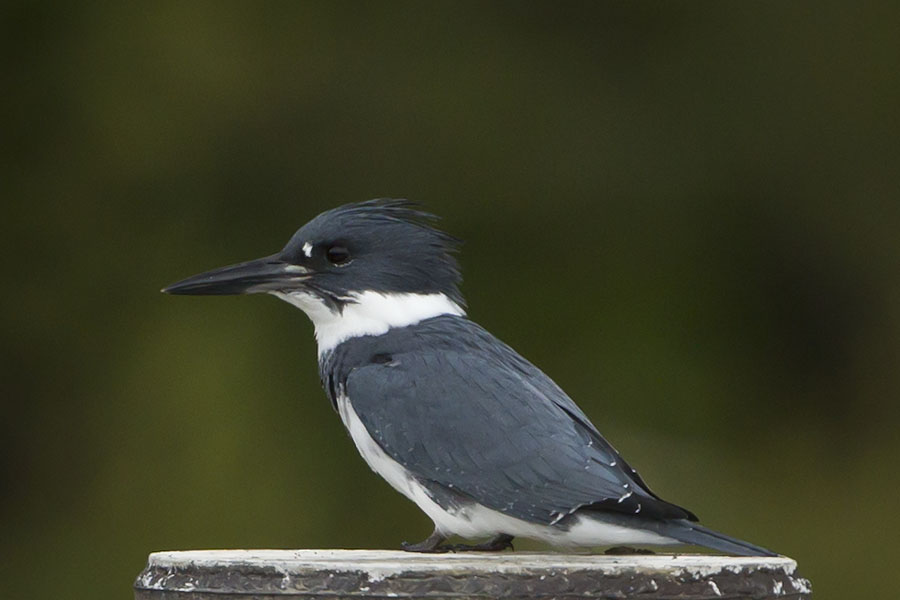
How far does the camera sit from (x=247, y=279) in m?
2.51

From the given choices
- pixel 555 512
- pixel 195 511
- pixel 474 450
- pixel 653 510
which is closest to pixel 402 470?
pixel 474 450

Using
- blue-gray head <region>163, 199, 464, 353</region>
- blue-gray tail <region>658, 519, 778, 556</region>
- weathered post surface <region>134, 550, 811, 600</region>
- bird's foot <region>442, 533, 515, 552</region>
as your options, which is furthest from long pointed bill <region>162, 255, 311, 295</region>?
blue-gray tail <region>658, 519, 778, 556</region>

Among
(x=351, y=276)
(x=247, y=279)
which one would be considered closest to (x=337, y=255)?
(x=351, y=276)

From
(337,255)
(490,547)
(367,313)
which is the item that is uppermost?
(337,255)

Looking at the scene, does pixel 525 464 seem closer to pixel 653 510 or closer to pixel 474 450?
pixel 474 450

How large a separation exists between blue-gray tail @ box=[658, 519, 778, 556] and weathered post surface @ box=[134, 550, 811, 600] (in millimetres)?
62

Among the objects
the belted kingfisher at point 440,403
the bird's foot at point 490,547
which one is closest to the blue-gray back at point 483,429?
the belted kingfisher at point 440,403

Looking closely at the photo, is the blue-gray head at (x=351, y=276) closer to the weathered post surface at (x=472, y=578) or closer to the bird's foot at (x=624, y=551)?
the bird's foot at (x=624, y=551)

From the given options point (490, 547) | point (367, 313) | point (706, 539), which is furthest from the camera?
point (367, 313)

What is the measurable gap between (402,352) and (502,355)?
0.58 feet

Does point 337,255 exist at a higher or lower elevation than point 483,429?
higher

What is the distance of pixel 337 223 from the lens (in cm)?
254

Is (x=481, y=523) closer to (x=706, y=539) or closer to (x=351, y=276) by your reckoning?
(x=706, y=539)

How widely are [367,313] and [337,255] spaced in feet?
0.41
